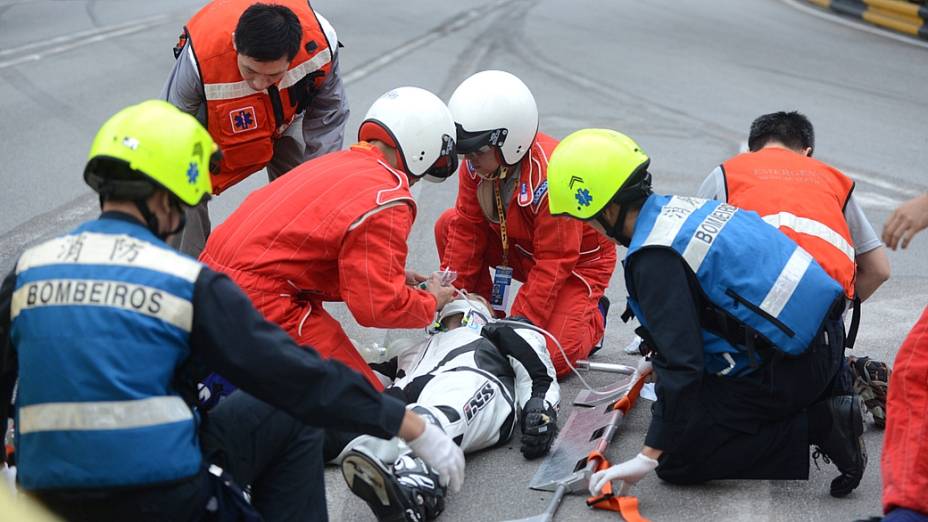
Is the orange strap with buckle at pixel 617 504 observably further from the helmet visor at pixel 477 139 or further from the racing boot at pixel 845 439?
the helmet visor at pixel 477 139

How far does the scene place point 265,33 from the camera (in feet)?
17.6

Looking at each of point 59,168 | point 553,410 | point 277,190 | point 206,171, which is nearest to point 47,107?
point 59,168

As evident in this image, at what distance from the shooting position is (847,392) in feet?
14.3

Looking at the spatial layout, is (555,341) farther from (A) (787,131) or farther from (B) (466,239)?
(A) (787,131)

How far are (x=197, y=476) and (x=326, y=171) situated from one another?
6.24 ft

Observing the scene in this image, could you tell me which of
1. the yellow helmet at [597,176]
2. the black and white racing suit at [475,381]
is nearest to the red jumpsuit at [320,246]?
the black and white racing suit at [475,381]

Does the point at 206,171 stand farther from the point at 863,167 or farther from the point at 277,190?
the point at 863,167

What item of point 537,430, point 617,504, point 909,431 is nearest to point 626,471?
point 617,504

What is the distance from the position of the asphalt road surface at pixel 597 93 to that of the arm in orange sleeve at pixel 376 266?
2.15 ft

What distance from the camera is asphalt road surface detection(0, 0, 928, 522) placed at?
14.4ft

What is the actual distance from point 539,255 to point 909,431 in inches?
103

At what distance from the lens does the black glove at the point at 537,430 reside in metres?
4.52

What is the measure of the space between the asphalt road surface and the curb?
0.51 m

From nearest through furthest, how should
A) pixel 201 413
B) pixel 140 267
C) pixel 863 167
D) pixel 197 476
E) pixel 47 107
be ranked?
pixel 140 267 → pixel 197 476 → pixel 201 413 → pixel 863 167 → pixel 47 107
